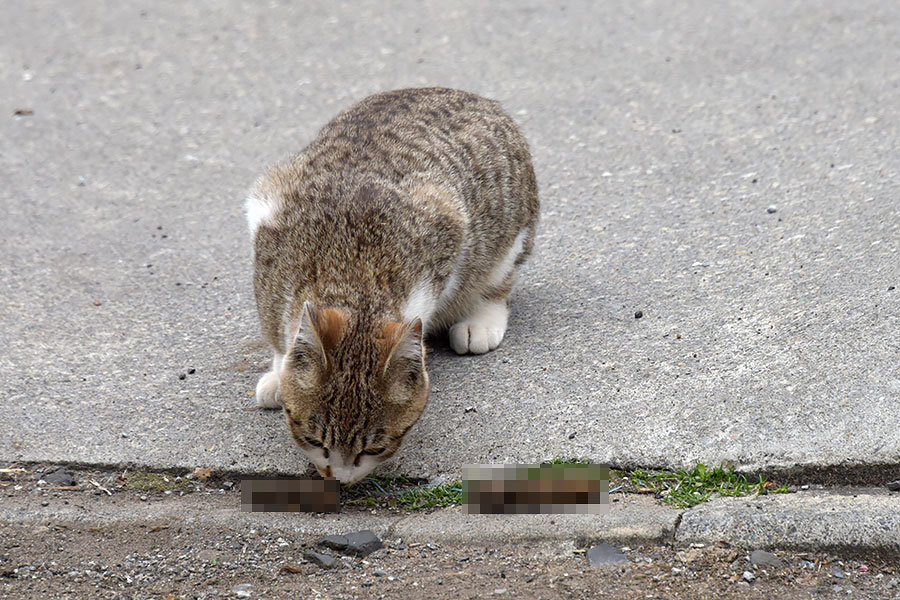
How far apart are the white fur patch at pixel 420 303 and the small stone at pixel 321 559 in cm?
93

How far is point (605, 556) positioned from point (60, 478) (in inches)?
81.8

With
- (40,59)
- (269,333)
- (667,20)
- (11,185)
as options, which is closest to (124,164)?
Result: (11,185)

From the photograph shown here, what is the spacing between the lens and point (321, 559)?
3.61 metres

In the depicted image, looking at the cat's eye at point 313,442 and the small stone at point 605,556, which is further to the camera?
the cat's eye at point 313,442

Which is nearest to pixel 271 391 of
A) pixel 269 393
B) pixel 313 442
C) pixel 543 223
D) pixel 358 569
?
pixel 269 393

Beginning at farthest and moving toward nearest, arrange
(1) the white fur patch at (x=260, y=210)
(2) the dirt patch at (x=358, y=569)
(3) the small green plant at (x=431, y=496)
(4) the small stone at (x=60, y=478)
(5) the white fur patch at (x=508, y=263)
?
(5) the white fur patch at (x=508, y=263) < (1) the white fur patch at (x=260, y=210) < (4) the small stone at (x=60, y=478) < (3) the small green plant at (x=431, y=496) < (2) the dirt patch at (x=358, y=569)

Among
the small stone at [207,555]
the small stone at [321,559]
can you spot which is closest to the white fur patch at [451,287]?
the small stone at [321,559]

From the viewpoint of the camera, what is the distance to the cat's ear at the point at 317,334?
3.62 metres

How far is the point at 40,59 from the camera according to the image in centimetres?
875

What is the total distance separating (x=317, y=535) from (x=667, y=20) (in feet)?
20.3

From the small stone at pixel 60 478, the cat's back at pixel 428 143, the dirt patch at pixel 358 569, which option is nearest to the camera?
the dirt patch at pixel 358 569

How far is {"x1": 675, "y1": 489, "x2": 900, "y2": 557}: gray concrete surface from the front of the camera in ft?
11.3

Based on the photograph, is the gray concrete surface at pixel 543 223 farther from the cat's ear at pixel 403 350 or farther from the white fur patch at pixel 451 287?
the cat's ear at pixel 403 350

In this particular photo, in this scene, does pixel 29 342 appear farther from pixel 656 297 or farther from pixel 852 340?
pixel 852 340
